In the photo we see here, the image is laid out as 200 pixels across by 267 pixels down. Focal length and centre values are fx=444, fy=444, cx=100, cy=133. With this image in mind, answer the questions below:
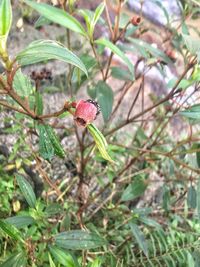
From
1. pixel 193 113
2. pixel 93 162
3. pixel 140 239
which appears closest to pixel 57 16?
pixel 193 113

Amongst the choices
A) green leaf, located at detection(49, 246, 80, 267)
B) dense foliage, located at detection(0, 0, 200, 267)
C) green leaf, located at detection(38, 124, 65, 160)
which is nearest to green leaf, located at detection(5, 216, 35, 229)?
dense foliage, located at detection(0, 0, 200, 267)

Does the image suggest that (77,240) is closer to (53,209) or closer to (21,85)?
(53,209)

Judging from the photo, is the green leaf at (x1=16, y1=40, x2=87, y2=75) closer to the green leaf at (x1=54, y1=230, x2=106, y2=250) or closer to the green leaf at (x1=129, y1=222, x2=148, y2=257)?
the green leaf at (x1=54, y1=230, x2=106, y2=250)

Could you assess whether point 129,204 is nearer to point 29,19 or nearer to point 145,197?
point 145,197

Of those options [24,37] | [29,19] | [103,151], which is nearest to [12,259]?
[103,151]

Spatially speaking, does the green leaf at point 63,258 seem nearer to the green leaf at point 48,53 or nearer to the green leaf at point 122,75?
the green leaf at point 48,53

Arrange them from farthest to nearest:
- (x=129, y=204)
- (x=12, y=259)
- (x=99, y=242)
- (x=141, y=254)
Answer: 1. (x=129, y=204)
2. (x=141, y=254)
3. (x=99, y=242)
4. (x=12, y=259)

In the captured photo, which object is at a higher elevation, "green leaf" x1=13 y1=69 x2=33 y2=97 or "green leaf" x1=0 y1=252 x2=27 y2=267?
"green leaf" x1=13 y1=69 x2=33 y2=97
